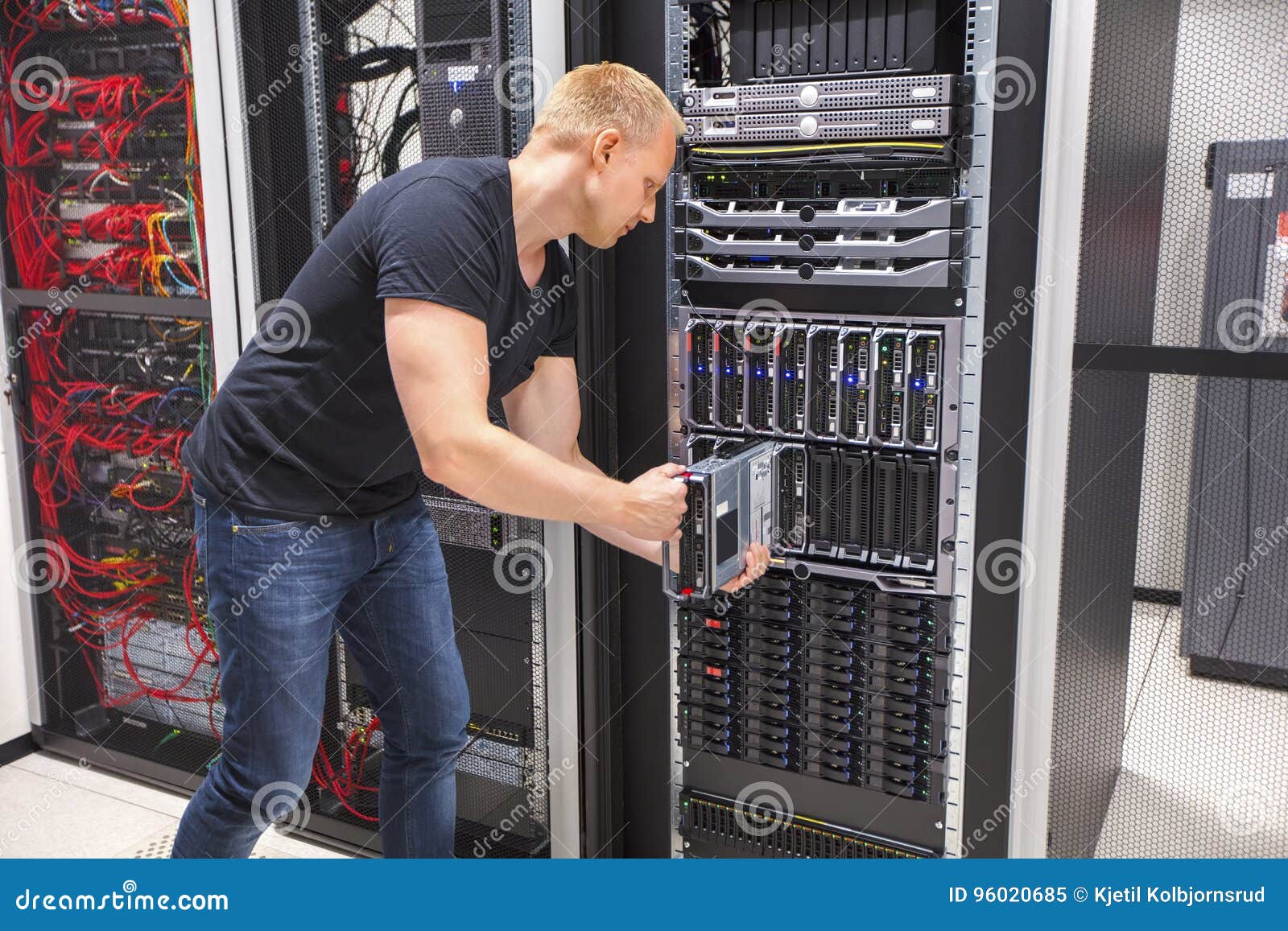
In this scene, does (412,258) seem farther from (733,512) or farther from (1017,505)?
(1017,505)

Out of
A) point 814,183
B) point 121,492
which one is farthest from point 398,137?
point 121,492

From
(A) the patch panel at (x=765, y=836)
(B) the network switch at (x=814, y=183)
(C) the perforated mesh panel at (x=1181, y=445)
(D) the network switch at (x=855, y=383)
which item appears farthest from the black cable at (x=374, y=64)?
(A) the patch panel at (x=765, y=836)

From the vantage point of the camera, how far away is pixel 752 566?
2.05 m

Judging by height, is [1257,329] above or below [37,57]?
below

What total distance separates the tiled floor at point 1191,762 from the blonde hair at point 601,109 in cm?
122

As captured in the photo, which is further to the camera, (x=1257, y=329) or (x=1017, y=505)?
(x=1017, y=505)

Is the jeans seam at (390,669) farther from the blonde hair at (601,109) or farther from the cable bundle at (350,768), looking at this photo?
the blonde hair at (601,109)

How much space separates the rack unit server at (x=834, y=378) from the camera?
1.93 m

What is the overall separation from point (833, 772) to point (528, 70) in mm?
1503

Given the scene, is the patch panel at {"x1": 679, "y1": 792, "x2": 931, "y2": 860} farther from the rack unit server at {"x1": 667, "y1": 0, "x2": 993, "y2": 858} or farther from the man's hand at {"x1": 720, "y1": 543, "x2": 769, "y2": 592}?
the man's hand at {"x1": 720, "y1": 543, "x2": 769, "y2": 592}

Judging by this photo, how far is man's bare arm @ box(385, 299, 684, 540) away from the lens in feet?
5.26

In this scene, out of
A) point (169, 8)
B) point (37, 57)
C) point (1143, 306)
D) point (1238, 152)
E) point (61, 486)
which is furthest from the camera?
point (61, 486)

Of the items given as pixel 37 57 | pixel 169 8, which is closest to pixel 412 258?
pixel 169 8

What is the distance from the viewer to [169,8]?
8.82ft
